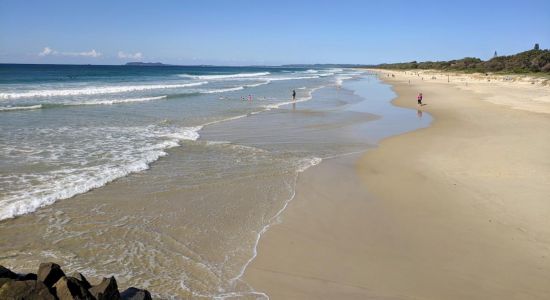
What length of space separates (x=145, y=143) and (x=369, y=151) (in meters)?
8.08

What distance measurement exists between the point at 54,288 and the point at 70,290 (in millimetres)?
180

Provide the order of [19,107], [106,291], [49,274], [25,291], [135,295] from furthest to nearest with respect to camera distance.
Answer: [19,107] → [135,295] → [49,274] → [106,291] → [25,291]

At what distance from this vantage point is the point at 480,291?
17.7 ft

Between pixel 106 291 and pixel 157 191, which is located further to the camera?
pixel 157 191

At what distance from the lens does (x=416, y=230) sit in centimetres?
744

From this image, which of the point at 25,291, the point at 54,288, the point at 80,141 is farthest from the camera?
the point at 80,141

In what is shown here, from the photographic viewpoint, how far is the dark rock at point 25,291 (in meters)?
3.84

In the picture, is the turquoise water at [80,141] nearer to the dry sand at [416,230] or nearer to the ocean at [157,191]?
the ocean at [157,191]

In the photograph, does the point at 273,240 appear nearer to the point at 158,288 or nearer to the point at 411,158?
the point at 158,288

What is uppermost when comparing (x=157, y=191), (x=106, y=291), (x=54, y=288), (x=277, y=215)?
(x=54, y=288)

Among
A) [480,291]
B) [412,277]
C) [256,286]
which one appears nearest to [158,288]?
[256,286]

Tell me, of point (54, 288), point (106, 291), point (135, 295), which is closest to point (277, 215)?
point (135, 295)

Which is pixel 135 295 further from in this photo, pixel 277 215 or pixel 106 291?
pixel 277 215

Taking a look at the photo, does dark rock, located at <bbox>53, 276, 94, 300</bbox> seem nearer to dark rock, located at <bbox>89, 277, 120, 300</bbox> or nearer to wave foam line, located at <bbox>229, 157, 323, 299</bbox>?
dark rock, located at <bbox>89, 277, 120, 300</bbox>
